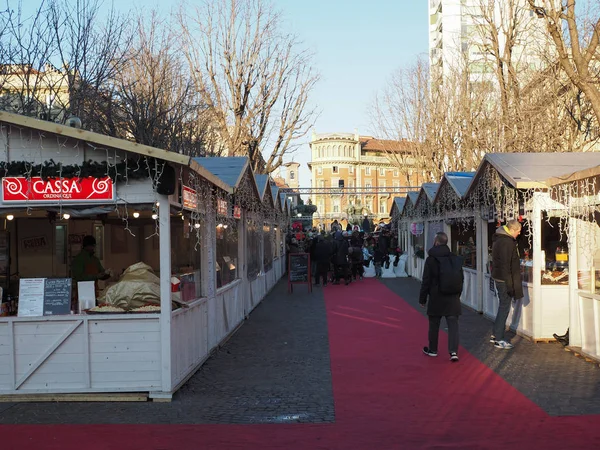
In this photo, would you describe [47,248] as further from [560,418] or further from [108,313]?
[560,418]

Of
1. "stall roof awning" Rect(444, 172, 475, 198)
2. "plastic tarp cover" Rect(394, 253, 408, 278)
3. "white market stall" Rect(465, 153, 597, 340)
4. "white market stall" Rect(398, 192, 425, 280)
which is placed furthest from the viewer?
"plastic tarp cover" Rect(394, 253, 408, 278)

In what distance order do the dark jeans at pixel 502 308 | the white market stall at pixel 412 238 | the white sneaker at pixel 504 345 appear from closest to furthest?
the dark jeans at pixel 502 308 → the white sneaker at pixel 504 345 → the white market stall at pixel 412 238

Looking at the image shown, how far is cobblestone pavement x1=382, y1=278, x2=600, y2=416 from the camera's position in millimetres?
7582

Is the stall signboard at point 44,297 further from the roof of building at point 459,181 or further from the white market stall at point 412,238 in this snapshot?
the white market stall at point 412,238

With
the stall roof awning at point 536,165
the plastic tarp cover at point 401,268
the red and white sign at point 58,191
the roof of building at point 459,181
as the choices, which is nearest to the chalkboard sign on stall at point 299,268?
the roof of building at point 459,181

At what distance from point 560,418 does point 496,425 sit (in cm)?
69

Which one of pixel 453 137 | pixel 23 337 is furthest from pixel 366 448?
pixel 453 137

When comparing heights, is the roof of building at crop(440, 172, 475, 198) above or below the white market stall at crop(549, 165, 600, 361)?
above

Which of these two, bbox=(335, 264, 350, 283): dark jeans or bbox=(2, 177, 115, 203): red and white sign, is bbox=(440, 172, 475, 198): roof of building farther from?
bbox=(2, 177, 115, 203): red and white sign

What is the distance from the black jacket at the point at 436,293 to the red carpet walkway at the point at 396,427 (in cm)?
77

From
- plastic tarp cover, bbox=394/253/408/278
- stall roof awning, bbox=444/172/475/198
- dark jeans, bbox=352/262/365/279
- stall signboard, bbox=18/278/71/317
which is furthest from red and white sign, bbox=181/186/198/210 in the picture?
plastic tarp cover, bbox=394/253/408/278

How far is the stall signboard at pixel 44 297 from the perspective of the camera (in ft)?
26.7

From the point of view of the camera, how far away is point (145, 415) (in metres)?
7.34

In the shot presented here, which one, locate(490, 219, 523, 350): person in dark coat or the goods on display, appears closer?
the goods on display
